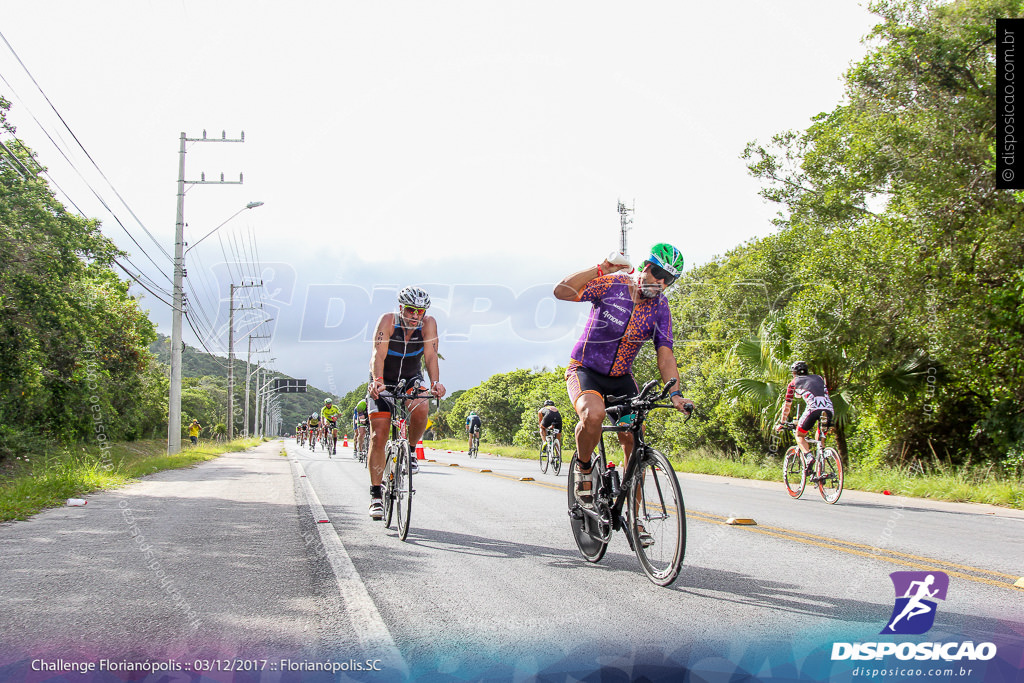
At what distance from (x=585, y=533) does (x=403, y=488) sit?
2.01 m

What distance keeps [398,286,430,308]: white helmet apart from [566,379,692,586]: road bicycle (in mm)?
2216

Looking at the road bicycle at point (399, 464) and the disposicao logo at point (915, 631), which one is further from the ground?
the road bicycle at point (399, 464)

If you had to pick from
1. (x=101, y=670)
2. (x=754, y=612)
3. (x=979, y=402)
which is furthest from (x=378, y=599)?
(x=979, y=402)

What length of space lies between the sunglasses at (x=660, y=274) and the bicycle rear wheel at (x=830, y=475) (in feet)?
20.8

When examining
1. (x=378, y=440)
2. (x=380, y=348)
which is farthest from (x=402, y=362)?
(x=378, y=440)

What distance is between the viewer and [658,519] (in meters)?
4.41

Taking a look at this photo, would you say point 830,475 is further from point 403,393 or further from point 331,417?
point 331,417

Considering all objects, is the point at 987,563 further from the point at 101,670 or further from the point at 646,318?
the point at 101,670

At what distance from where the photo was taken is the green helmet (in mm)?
4684

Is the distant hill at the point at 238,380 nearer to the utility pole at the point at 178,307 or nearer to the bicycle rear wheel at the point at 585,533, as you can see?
the utility pole at the point at 178,307

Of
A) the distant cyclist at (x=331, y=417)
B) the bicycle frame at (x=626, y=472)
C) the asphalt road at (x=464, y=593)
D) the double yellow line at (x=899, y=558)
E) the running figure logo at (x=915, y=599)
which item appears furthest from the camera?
the distant cyclist at (x=331, y=417)

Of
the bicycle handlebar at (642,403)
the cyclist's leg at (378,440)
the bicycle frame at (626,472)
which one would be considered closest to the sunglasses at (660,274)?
the bicycle handlebar at (642,403)

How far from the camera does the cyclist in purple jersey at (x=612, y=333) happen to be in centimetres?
477

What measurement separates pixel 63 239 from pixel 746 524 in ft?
46.7
